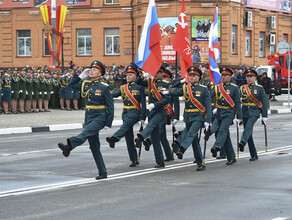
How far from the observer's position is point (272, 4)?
53.0 m

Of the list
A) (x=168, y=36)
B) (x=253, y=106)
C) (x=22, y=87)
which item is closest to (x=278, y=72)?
(x=168, y=36)

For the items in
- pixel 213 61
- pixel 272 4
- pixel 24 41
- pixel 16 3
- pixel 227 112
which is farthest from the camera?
pixel 272 4

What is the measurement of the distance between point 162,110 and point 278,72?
3308 cm

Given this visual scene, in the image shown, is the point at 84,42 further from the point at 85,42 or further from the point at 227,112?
the point at 227,112

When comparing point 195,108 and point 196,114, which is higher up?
point 195,108

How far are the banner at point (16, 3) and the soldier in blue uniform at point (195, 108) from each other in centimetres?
3873

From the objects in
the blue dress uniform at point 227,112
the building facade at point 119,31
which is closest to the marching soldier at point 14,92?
the blue dress uniform at point 227,112

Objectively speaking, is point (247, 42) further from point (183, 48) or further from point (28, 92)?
point (183, 48)

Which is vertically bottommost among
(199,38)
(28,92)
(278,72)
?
(28,92)

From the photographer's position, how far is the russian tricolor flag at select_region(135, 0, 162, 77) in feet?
44.3

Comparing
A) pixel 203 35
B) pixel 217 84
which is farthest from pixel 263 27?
pixel 217 84

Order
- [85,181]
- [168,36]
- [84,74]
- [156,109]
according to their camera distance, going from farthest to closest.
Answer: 1. [168,36]
2. [156,109]
3. [84,74]
4. [85,181]

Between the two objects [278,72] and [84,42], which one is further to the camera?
[84,42]

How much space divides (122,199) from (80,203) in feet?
1.91
